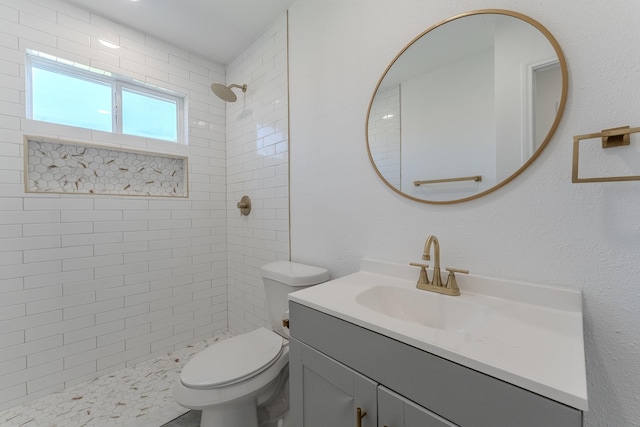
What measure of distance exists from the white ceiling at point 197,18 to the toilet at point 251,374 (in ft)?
5.73

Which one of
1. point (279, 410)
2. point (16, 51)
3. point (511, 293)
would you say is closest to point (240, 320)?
point (279, 410)

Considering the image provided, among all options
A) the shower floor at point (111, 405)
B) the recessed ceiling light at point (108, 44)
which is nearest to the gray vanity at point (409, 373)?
the shower floor at point (111, 405)

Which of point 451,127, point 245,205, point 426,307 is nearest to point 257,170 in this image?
point 245,205

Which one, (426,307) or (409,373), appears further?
(426,307)

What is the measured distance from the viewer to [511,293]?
2.92 ft

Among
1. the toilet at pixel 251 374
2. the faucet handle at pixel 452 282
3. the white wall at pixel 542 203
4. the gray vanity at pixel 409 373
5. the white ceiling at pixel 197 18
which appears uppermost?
the white ceiling at pixel 197 18

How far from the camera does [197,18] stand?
181 centimetres

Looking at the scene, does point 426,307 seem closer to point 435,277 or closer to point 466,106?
point 435,277

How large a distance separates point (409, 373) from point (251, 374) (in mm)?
830

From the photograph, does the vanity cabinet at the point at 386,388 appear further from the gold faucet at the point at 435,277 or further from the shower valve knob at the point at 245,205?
the shower valve knob at the point at 245,205

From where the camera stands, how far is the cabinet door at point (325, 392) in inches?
29.7

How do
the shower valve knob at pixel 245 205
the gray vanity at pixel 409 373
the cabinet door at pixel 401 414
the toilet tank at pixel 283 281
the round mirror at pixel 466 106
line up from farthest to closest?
the shower valve knob at pixel 245 205
the toilet tank at pixel 283 281
the round mirror at pixel 466 106
the cabinet door at pixel 401 414
the gray vanity at pixel 409 373

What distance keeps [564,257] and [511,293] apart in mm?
195

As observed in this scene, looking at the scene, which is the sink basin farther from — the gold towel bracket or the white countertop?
the gold towel bracket
